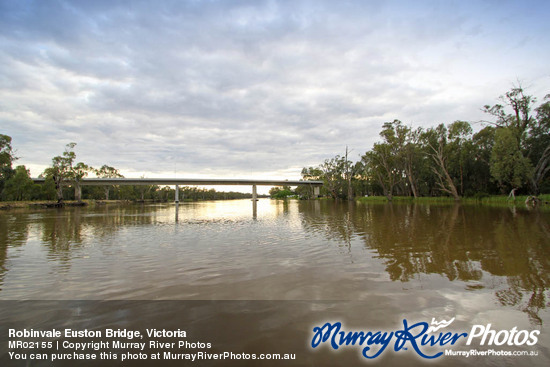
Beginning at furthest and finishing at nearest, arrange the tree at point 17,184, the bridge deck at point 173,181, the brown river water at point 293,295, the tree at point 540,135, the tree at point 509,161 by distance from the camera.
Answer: the bridge deck at point 173,181, the tree at point 17,184, the tree at point 540,135, the tree at point 509,161, the brown river water at point 293,295

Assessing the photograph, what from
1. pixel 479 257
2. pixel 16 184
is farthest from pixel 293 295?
pixel 16 184

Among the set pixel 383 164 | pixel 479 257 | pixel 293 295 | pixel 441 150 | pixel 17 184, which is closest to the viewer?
pixel 293 295

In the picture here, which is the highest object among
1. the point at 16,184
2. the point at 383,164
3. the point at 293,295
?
the point at 383,164

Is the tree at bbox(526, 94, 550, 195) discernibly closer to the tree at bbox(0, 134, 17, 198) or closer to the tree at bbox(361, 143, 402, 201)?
the tree at bbox(361, 143, 402, 201)

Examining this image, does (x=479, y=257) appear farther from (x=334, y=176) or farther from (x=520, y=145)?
(x=334, y=176)

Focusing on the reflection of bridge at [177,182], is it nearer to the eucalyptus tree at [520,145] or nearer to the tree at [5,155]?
the tree at [5,155]

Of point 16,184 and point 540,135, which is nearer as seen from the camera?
point 540,135

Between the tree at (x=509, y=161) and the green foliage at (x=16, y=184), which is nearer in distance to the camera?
the tree at (x=509, y=161)

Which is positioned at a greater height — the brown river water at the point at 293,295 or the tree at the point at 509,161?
the tree at the point at 509,161

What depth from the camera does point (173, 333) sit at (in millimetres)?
4230

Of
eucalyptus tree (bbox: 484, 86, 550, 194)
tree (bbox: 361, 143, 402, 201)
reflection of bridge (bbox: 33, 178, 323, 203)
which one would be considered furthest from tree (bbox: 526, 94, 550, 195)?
reflection of bridge (bbox: 33, 178, 323, 203)

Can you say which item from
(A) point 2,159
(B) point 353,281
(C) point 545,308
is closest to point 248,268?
(B) point 353,281

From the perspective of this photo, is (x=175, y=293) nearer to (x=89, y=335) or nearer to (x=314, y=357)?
(x=89, y=335)

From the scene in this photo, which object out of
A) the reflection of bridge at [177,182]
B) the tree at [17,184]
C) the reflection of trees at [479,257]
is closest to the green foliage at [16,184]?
the tree at [17,184]
